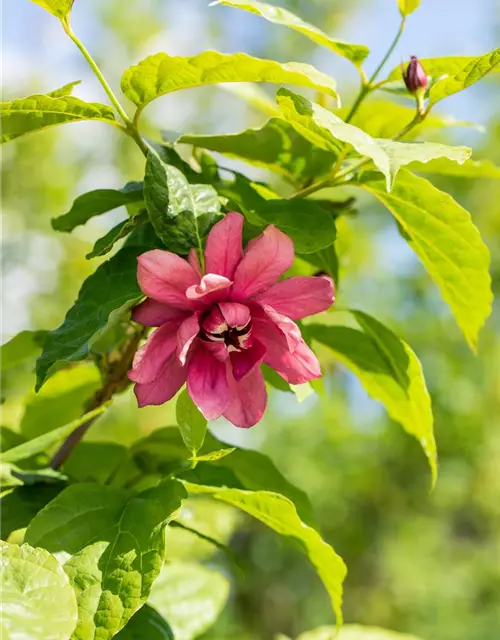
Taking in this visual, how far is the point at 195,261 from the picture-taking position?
57cm

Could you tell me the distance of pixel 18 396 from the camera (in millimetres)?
1649

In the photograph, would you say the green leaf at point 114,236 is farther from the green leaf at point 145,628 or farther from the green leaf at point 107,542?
the green leaf at point 145,628

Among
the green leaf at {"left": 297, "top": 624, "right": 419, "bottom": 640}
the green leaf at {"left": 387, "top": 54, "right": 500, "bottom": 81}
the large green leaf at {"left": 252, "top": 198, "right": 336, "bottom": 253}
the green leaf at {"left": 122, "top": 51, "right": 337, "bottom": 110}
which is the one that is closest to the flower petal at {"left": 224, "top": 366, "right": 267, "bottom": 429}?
the large green leaf at {"left": 252, "top": 198, "right": 336, "bottom": 253}

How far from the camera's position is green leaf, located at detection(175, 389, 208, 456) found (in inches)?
22.5

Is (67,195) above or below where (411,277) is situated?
above

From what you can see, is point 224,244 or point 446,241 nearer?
point 224,244

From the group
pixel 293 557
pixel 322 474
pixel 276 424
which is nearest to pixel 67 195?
pixel 276 424

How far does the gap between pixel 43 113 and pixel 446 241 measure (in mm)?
341

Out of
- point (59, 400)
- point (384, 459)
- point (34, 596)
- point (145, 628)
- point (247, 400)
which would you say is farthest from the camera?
point (384, 459)

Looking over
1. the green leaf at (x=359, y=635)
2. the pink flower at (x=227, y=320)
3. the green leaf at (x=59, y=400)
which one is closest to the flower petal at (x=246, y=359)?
the pink flower at (x=227, y=320)

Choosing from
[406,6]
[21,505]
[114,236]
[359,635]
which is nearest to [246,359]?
[114,236]

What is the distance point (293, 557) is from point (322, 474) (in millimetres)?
1059

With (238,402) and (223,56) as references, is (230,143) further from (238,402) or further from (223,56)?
(238,402)

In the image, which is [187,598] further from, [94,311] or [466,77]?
[466,77]
